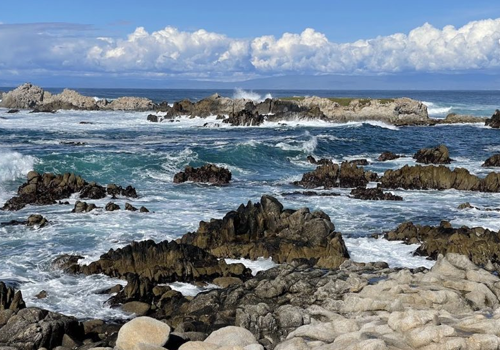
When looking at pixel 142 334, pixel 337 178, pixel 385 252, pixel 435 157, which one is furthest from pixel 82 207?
pixel 435 157

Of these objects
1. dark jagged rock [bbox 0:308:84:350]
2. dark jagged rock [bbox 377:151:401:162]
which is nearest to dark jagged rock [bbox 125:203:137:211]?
dark jagged rock [bbox 0:308:84:350]

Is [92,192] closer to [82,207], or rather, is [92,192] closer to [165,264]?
[82,207]

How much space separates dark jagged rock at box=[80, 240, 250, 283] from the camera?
2053 centimetres

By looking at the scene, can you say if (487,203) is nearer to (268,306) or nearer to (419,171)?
(419,171)

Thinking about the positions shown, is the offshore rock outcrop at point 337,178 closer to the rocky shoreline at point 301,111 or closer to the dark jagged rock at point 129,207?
the dark jagged rock at point 129,207

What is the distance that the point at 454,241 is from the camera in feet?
77.2

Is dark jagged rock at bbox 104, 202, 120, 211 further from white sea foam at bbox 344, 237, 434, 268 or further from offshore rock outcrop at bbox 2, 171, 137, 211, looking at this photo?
white sea foam at bbox 344, 237, 434, 268

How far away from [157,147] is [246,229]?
110 feet

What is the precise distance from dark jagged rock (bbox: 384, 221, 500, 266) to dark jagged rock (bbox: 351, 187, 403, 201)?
9382 mm

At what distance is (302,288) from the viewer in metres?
16.7

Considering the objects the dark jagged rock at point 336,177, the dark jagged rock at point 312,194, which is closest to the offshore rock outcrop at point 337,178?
the dark jagged rock at point 336,177

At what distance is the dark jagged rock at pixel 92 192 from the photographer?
1374 inches

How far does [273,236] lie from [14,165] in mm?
23621

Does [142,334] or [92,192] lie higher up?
[142,334]
